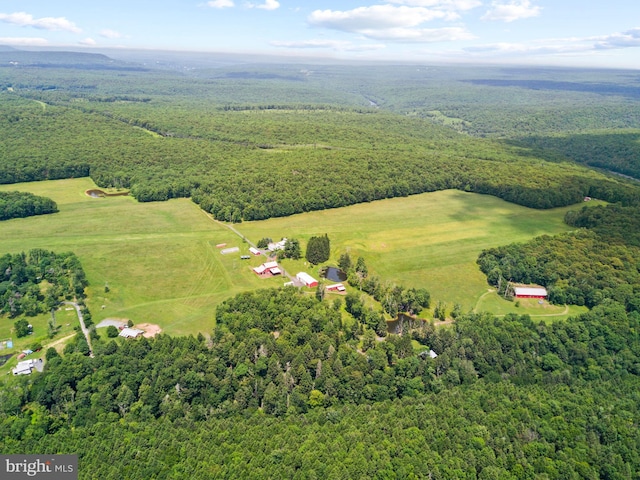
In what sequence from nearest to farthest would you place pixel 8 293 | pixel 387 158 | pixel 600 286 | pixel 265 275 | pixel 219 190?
pixel 8 293 < pixel 600 286 < pixel 265 275 < pixel 219 190 < pixel 387 158

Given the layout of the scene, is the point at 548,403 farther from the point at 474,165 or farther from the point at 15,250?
the point at 474,165

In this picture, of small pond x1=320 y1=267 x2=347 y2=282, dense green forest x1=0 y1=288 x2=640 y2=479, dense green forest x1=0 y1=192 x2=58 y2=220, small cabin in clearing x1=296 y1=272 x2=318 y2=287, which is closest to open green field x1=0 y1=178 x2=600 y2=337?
small pond x1=320 y1=267 x2=347 y2=282

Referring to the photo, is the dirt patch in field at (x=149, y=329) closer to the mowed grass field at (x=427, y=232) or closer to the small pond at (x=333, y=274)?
the mowed grass field at (x=427, y=232)

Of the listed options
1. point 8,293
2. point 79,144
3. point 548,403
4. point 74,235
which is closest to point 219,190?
point 74,235

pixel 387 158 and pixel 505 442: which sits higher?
pixel 387 158

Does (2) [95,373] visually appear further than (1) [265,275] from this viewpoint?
No
